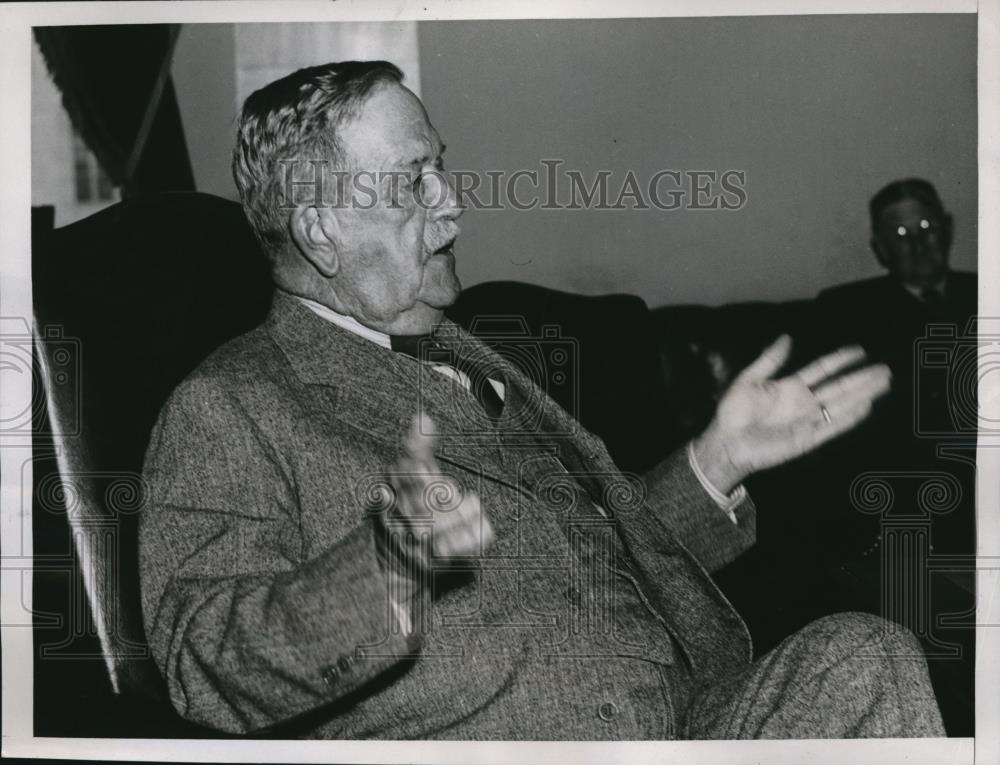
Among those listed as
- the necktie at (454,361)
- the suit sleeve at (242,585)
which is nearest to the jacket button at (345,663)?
the suit sleeve at (242,585)

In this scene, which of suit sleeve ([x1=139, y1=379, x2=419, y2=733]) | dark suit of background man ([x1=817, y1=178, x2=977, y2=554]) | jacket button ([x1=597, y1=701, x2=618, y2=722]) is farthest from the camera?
dark suit of background man ([x1=817, y1=178, x2=977, y2=554])

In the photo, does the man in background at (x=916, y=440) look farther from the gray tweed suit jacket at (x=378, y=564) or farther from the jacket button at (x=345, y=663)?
the jacket button at (x=345, y=663)

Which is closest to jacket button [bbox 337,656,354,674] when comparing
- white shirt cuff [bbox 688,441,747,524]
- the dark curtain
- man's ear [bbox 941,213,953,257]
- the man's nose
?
white shirt cuff [bbox 688,441,747,524]

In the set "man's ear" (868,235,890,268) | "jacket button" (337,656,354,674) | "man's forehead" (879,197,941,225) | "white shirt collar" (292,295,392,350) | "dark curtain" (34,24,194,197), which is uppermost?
"dark curtain" (34,24,194,197)

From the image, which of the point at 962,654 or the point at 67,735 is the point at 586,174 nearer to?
the point at 962,654

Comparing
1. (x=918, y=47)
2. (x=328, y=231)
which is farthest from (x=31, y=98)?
(x=918, y=47)

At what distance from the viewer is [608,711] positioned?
6.59 ft

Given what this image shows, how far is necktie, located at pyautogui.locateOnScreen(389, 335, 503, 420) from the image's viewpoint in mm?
2043

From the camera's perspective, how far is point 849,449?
6.88 feet

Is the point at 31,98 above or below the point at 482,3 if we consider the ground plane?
below

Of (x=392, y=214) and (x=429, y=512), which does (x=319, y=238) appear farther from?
(x=429, y=512)

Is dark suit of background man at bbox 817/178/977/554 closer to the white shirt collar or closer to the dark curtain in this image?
the white shirt collar

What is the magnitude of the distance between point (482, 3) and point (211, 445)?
1.05m

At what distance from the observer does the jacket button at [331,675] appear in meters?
1.96
